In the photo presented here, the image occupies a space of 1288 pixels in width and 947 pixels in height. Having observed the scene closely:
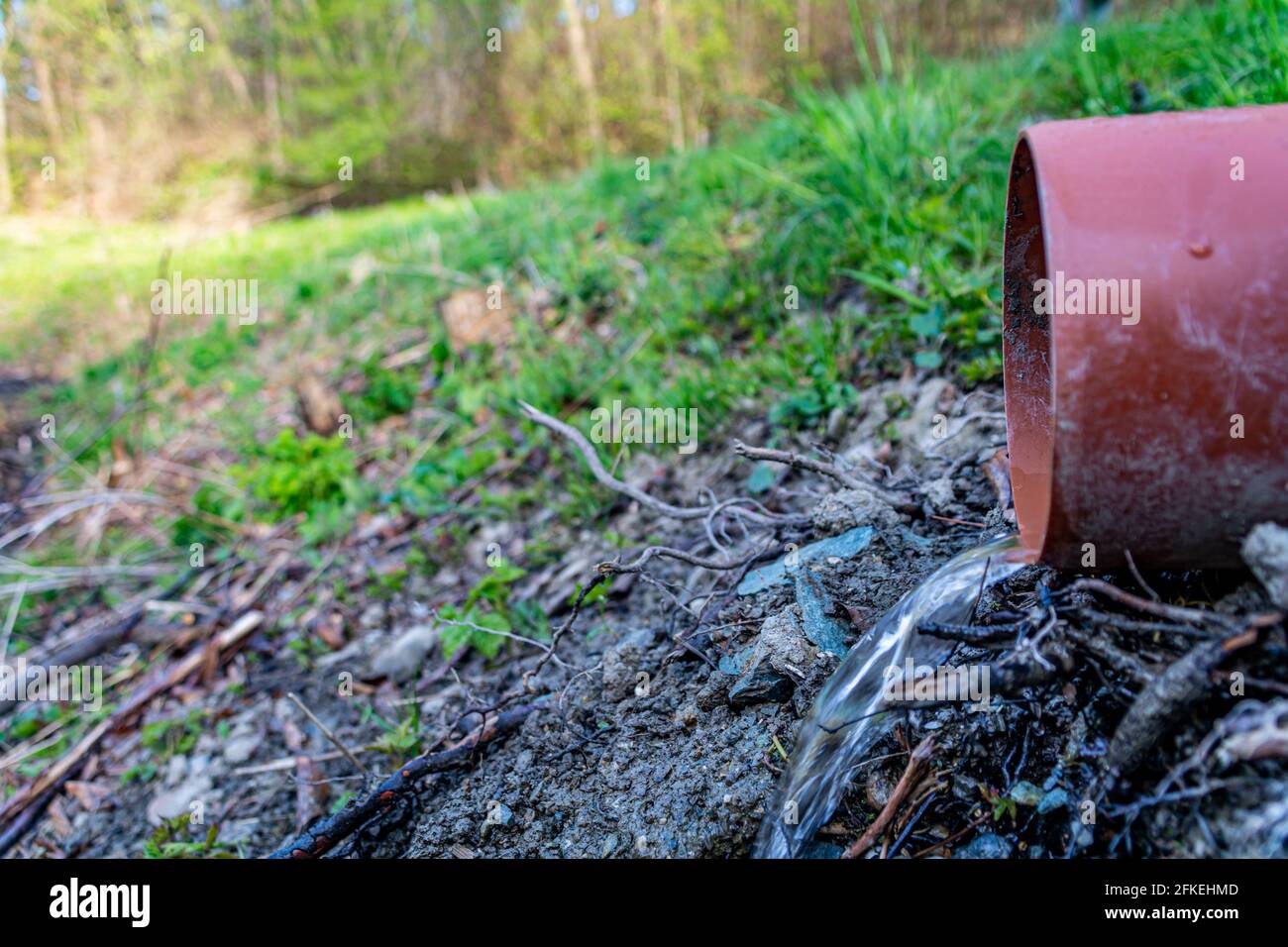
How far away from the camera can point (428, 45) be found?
14.7m

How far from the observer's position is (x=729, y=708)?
175cm

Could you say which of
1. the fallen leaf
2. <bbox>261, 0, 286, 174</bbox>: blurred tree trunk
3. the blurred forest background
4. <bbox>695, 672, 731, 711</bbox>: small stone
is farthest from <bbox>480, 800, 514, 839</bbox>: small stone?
<bbox>261, 0, 286, 174</bbox>: blurred tree trunk

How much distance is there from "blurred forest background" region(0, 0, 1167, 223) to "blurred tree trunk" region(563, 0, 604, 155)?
0.10 ft

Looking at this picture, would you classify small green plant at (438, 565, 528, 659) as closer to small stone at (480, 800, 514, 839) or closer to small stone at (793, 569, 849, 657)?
small stone at (480, 800, 514, 839)

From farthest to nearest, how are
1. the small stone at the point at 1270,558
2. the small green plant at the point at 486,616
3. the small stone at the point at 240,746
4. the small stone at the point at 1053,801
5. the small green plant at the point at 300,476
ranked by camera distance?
the small green plant at the point at 300,476 → the small stone at the point at 240,746 → the small green plant at the point at 486,616 → the small stone at the point at 1053,801 → the small stone at the point at 1270,558

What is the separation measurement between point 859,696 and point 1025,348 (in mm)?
780

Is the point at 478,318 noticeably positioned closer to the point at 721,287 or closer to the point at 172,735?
the point at 721,287

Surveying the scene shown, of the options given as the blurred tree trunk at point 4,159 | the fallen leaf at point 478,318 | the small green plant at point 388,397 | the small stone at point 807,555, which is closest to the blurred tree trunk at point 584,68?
the fallen leaf at point 478,318

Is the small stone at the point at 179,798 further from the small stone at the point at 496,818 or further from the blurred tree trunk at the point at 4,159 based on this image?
the blurred tree trunk at the point at 4,159

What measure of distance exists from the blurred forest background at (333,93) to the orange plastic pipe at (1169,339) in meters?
9.48

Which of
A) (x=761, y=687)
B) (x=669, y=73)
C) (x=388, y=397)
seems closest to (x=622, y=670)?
(x=761, y=687)

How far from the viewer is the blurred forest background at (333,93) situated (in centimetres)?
1059
